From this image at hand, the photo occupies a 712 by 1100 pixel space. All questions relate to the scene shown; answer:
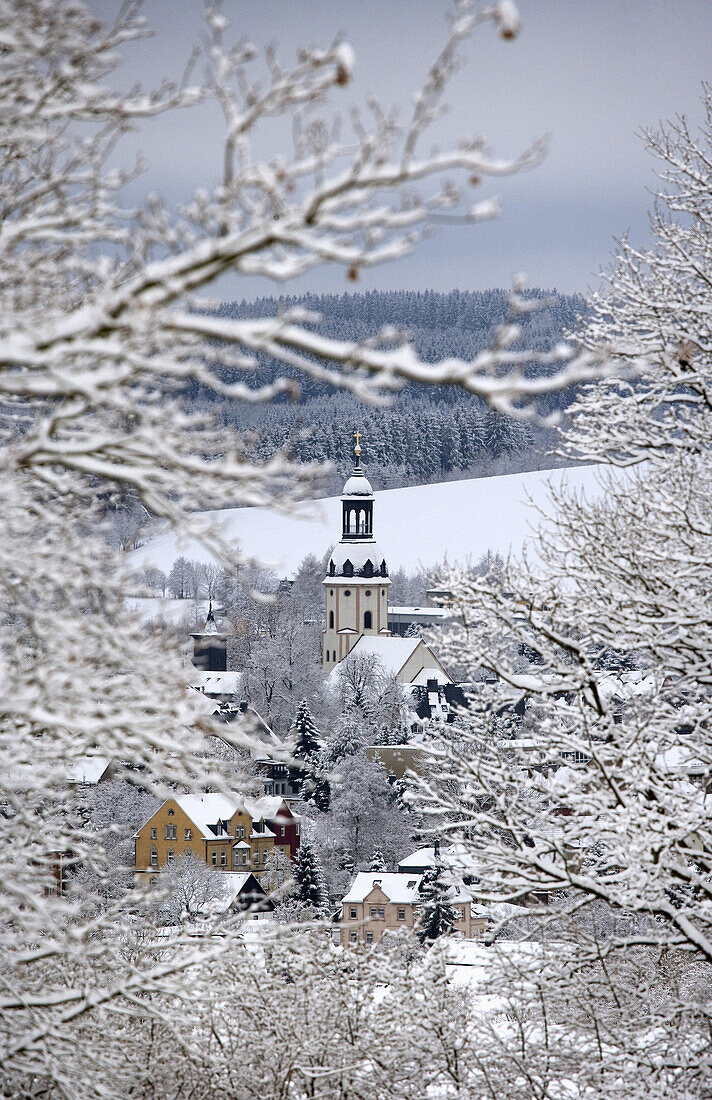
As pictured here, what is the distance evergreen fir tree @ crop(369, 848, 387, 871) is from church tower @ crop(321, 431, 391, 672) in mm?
43161

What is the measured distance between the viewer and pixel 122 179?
18.6ft

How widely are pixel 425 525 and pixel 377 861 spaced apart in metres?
107

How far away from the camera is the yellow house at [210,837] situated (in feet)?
167

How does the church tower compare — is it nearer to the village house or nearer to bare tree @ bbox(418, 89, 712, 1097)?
the village house

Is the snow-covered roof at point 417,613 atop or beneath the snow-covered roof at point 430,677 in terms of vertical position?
atop

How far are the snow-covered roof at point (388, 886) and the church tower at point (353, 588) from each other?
51.5 meters

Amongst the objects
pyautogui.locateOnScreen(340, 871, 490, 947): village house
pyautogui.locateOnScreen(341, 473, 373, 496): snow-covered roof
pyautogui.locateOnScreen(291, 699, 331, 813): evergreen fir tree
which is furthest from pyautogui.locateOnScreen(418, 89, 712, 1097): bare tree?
pyautogui.locateOnScreen(341, 473, 373, 496): snow-covered roof

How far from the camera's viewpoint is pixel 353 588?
3848 inches

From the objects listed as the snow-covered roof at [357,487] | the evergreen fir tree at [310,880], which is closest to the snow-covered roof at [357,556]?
the snow-covered roof at [357,487]

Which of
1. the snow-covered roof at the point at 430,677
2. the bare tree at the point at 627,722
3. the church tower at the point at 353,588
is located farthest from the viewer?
the church tower at the point at 353,588

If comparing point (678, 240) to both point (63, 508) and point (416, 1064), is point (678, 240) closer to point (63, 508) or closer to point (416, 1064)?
point (63, 508)

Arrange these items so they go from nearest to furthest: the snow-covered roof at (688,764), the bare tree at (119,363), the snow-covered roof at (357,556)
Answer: the bare tree at (119,363)
the snow-covered roof at (688,764)
the snow-covered roof at (357,556)

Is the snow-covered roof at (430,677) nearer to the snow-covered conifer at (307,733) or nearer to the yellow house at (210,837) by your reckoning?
the snow-covered conifer at (307,733)

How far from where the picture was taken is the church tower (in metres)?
97.1
